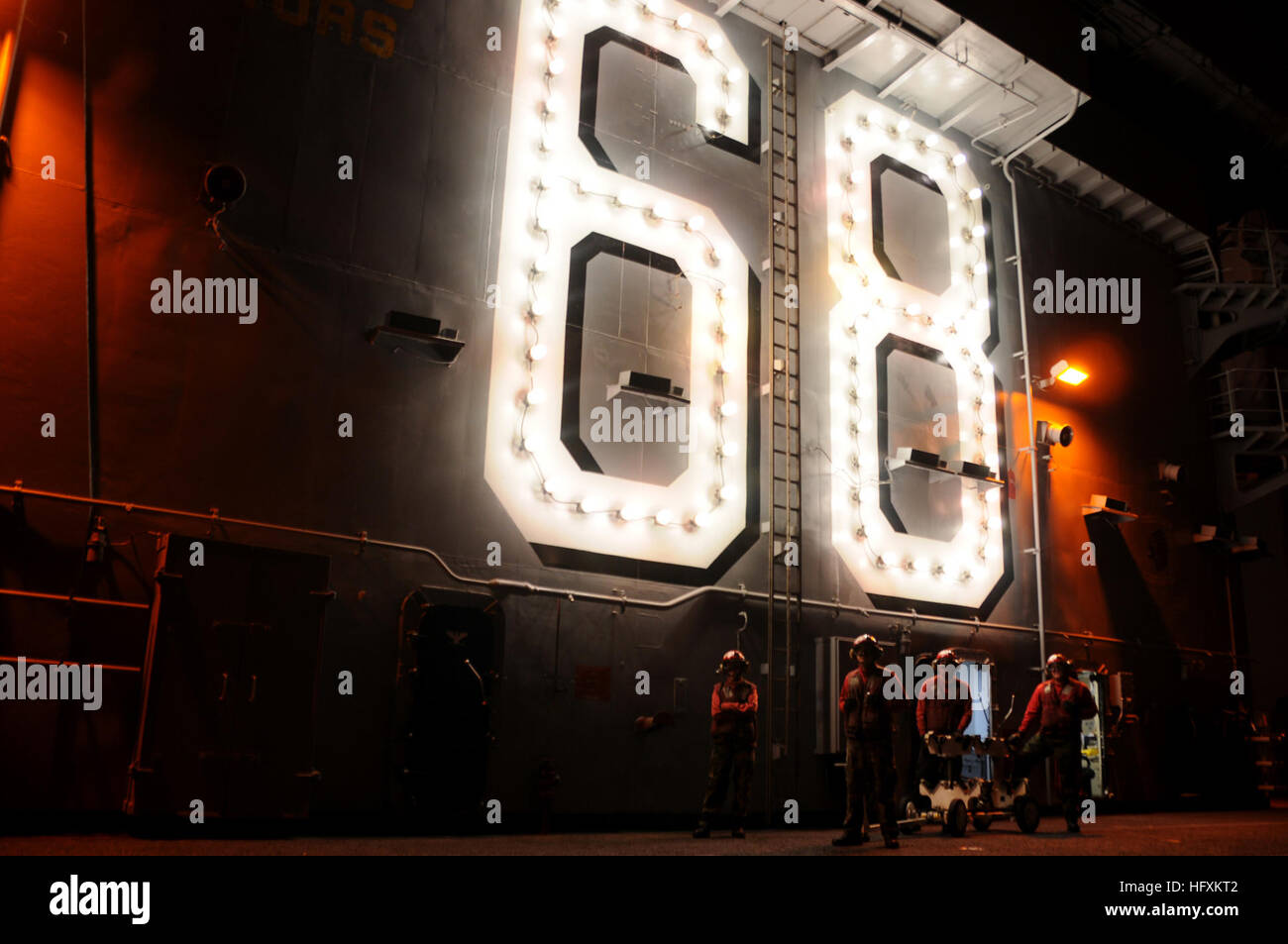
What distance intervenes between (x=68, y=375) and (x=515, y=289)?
4.50 m

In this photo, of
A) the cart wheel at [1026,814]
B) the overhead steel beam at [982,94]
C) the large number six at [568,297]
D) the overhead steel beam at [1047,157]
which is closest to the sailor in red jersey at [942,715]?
the cart wheel at [1026,814]

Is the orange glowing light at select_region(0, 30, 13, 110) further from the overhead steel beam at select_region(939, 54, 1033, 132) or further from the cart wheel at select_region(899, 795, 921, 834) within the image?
the overhead steel beam at select_region(939, 54, 1033, 132)

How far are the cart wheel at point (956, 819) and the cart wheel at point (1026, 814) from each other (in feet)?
2.72

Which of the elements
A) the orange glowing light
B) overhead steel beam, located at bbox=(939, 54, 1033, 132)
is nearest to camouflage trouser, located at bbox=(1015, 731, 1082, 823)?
overhead steel beam, located at bbox=(939, 54, 1033, 132)

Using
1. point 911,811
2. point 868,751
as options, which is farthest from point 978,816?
point 868,751

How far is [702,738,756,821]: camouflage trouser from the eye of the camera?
930cm

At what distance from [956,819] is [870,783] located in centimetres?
202

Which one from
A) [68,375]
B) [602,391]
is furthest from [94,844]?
[602,391]

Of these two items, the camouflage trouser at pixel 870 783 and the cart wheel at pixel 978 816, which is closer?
the camouflage trouser at pixel 870 783

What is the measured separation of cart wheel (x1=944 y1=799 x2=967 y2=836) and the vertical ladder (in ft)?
6.97

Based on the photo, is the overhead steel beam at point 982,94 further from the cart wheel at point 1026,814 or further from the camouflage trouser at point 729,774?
the camouflage trouser at point 729,774

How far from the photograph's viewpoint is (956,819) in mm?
9656

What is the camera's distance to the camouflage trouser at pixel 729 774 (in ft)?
30.5

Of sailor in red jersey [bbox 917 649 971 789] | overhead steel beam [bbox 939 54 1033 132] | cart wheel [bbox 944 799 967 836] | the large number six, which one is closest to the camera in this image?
cart wheel [bbox 944 799 967 836]
